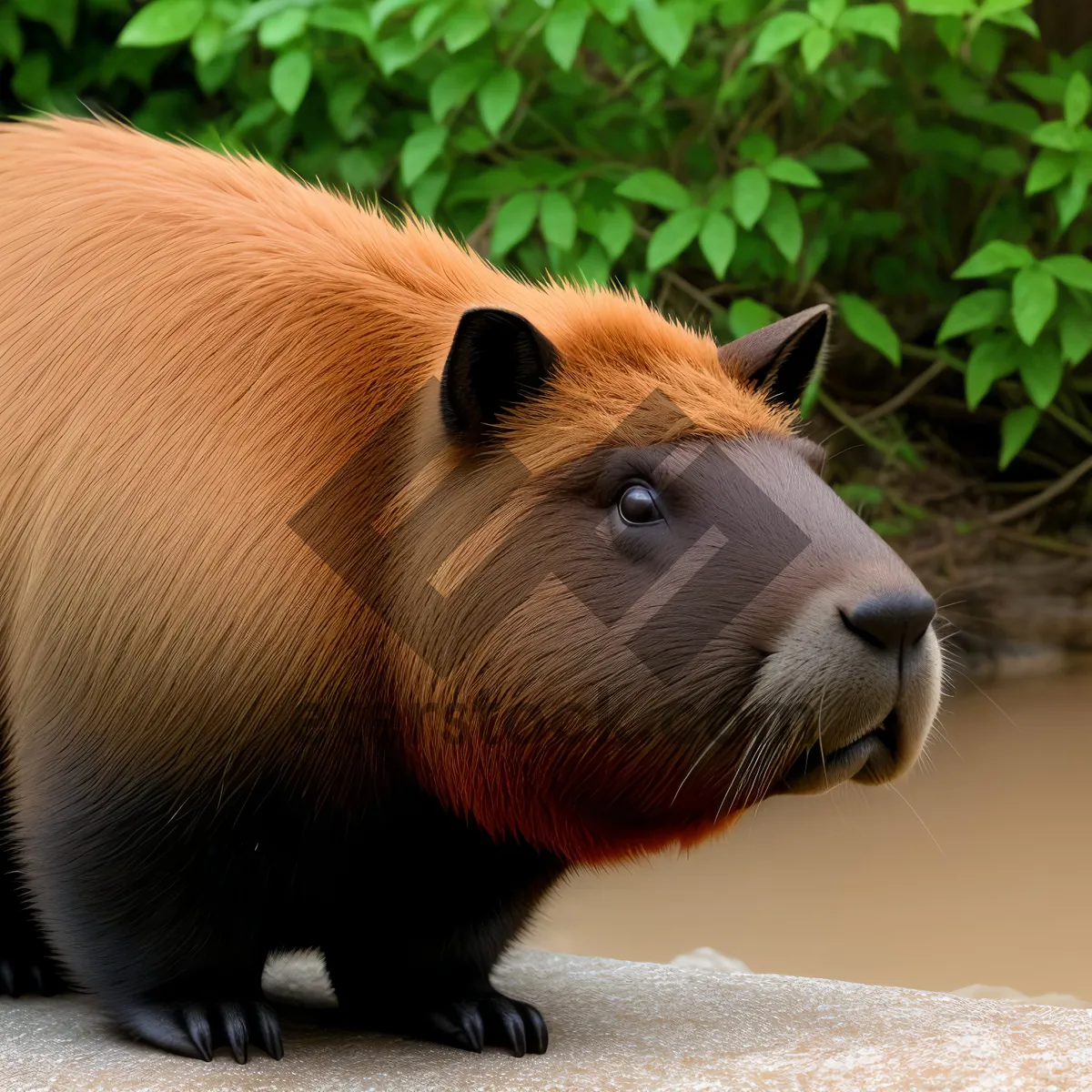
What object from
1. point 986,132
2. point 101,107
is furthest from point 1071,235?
point 101,107

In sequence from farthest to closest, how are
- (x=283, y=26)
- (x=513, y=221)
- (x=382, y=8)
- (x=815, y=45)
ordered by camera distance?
(x=513, y=221)
(x=815, y=45)
(x=283, y=26)
(x=382, y=8)

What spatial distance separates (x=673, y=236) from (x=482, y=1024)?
279 centimetres

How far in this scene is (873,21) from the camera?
4.68 metres

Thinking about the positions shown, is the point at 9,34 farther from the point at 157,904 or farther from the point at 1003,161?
the point at 1003,161

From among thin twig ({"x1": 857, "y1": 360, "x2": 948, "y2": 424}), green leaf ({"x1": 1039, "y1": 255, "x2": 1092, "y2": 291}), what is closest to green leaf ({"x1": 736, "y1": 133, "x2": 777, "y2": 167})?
green leaf ({"x1": 1039, "y1": 255, "x2": 1092, "y2": 291})

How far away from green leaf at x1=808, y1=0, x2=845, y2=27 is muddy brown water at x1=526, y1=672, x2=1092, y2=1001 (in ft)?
7.68

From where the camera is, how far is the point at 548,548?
238cm

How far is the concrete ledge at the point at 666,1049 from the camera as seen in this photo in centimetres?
242

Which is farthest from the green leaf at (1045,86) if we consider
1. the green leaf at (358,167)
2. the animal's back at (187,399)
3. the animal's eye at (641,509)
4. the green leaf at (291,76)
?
the animal's eye at (641,509)

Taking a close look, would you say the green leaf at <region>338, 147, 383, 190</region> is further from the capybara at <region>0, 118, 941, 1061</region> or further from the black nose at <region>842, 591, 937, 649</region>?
the black nose at <region>842, 591, 937, 649</region>

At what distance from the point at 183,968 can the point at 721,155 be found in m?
4.01

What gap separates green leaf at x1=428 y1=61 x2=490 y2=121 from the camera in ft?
15.5

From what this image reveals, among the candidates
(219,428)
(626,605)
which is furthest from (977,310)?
(219,428)

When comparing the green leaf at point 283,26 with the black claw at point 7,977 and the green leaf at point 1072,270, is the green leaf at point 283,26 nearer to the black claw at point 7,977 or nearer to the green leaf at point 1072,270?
the green leaf at point 1072,270
